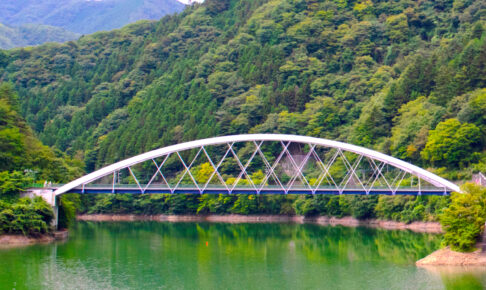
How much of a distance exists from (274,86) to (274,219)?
3132 centimetres

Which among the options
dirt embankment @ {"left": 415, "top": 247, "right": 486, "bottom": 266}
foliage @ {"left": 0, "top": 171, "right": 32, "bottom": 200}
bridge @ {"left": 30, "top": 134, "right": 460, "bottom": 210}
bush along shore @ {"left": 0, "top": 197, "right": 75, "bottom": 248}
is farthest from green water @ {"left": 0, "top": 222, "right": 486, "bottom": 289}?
foliage @ {"left": 0, "top": 171, "right": 32, "bottom": 200}

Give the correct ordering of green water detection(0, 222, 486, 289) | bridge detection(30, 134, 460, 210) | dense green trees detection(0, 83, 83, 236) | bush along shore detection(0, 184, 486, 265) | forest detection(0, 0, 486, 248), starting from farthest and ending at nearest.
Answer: forest detection(0, 0, 486, 248) < bridge detection(30, 134, 460, 210) < dense green trees detection(0, 83, 83, 236) < bush along shore detection(0, 184, 486, 265) < green water detection(0, 222, 486, 289)

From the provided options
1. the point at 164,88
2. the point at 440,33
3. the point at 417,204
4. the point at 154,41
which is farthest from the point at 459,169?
the point at 154,41

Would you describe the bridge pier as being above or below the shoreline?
above

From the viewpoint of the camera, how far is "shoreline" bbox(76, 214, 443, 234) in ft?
219

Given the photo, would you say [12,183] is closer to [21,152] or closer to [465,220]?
[21,152]

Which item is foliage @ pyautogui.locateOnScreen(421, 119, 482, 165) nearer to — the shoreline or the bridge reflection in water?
the bridge reflection in water

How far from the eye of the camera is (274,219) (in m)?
84.9

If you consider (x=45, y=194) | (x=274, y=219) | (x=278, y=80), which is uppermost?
(x=278, y=80)

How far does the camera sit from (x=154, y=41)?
149 metres

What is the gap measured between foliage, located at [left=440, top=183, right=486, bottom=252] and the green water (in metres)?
2.11

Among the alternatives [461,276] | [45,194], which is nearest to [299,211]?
[45,194]

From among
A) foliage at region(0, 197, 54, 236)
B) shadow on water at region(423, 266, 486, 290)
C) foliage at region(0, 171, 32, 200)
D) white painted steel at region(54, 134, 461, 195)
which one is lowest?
shadow on water at region(423, 266, 486, 290)

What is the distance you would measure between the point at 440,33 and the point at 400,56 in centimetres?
839
